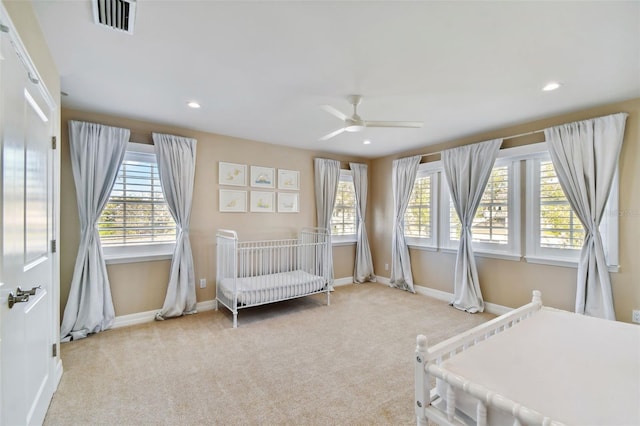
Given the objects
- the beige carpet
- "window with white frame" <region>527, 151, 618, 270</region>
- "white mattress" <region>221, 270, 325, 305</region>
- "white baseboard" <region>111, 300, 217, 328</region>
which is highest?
"window with white frame" <region>527, 151, 618, 270</region>

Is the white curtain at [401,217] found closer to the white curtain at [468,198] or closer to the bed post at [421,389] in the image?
the white curtain at [468,198]

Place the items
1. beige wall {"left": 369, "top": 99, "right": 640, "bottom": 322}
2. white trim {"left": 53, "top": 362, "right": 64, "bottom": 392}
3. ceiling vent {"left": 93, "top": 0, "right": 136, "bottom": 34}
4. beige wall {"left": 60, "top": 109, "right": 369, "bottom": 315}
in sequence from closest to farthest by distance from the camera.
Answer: ceiling vent {"left": 93, "top": 0, "right": 136, "bottom": 34}
white trim {"left": 53, "top": 362, "right": 64, "bottom": 392}
beige wall {"left": 369, "top": 99, "right": 640, "bottom": 322}
beige wall {"left": 60, "top": 109, "right": 369, "bottom": 315}

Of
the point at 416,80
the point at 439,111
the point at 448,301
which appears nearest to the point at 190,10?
the point at 416,80

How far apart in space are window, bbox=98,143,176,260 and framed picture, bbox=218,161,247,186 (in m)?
0.79

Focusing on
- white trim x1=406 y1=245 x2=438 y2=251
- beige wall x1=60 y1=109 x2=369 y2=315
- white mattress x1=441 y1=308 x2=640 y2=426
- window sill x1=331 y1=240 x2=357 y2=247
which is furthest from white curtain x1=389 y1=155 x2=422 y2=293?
white mattress x1=441 y1=308 x2=640 y2=426

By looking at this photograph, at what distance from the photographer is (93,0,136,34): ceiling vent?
59.7 inches

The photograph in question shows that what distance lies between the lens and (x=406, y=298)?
4.42 metres

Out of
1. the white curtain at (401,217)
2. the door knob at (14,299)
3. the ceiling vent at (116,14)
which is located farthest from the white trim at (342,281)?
the ceiling vent at (116,14)

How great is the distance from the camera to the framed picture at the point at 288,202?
4.56 meters

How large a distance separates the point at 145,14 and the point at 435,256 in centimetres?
445

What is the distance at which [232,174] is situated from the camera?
4.10 meters

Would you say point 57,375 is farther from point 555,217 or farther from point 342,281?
point 555,217

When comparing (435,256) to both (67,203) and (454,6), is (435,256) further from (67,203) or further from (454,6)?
(67,203)

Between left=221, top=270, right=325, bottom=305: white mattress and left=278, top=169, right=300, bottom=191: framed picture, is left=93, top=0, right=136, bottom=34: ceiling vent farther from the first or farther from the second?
left=278, top=169, right=300, bottom=191: framed picture
